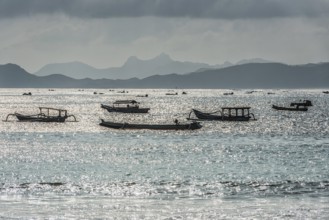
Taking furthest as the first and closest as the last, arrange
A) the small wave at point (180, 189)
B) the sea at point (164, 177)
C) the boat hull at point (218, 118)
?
the boat hull at point (218, 118), the small wave at point (180, 189), the sea at point (164, 177)

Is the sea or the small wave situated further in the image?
the small wave

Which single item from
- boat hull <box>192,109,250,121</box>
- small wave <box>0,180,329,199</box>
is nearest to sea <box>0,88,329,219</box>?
small wave <box>0,180,329,199</box>

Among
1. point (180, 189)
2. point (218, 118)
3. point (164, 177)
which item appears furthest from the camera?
point (218, 118)

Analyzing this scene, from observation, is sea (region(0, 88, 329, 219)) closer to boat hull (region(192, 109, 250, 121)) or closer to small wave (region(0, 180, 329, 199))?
small wave (region(0, 180, 329, 199))

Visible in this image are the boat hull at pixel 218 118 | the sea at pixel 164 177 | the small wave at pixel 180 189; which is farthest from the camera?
the boat hull at pixel 218 118

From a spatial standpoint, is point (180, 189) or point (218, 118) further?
point (218, 118)

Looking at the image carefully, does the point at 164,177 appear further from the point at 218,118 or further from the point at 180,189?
the point at 218,118

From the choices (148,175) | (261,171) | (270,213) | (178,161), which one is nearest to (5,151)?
(178,161)

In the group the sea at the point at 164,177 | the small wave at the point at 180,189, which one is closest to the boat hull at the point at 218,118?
the sea at the point at 164,177

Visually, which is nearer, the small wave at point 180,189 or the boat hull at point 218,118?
the small wave at point 180,189

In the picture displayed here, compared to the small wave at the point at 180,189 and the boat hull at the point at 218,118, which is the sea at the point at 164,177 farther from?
the boat hull at the point at 218,118

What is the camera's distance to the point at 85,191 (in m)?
53.0

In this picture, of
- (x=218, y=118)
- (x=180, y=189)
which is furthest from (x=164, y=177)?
(x=218, y=118)

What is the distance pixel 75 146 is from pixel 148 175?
118ft
